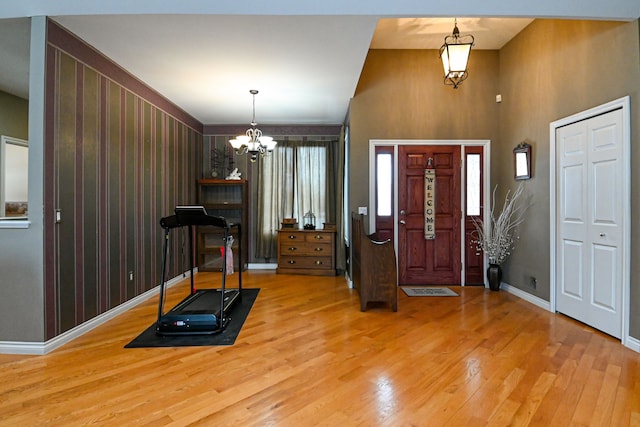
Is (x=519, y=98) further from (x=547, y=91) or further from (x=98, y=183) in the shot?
(x=98, y=183)

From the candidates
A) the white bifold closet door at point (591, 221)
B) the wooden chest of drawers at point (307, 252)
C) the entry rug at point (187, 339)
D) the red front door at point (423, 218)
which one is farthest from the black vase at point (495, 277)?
Result: the entry rug at point (187, 339)

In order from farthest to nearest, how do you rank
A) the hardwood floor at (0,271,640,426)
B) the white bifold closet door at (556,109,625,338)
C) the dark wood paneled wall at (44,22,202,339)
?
the white bifold closet door at (556,109,625,338)
the dark wood paneled wall at (44,22,202,339)
the hardwood floor at (0,271,640,426)

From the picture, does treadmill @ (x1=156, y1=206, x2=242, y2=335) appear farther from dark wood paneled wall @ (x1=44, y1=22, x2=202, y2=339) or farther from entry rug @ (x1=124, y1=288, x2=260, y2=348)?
dark wood paneled wall @ (x1=44, y1=22, x2=202, y2=339)

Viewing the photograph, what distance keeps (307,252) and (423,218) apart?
2.03 m

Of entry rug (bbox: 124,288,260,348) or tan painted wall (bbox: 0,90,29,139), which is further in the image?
tan painted wall (bbox: 0,90,29,139)

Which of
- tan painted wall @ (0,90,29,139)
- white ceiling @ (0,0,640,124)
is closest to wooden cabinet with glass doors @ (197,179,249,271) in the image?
white ceiling @ (0,0,640,124)

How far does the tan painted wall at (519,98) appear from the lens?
297cm

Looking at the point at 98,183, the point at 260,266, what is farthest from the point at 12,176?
the point at 260,266

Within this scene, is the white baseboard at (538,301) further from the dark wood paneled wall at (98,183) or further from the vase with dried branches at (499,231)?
the dark wood paneled wall at (98,183)

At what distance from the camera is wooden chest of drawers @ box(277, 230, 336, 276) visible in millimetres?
5680

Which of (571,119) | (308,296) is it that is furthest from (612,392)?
(308,296)

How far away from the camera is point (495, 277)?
4672 mm

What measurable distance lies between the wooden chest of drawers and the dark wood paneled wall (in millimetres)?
1869

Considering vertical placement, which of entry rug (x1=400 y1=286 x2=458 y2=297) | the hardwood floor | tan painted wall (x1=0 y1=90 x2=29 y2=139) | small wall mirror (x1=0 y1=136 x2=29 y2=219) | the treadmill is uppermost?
tan painted wall (x1=0 y1=90 x2=29 y2=139)
